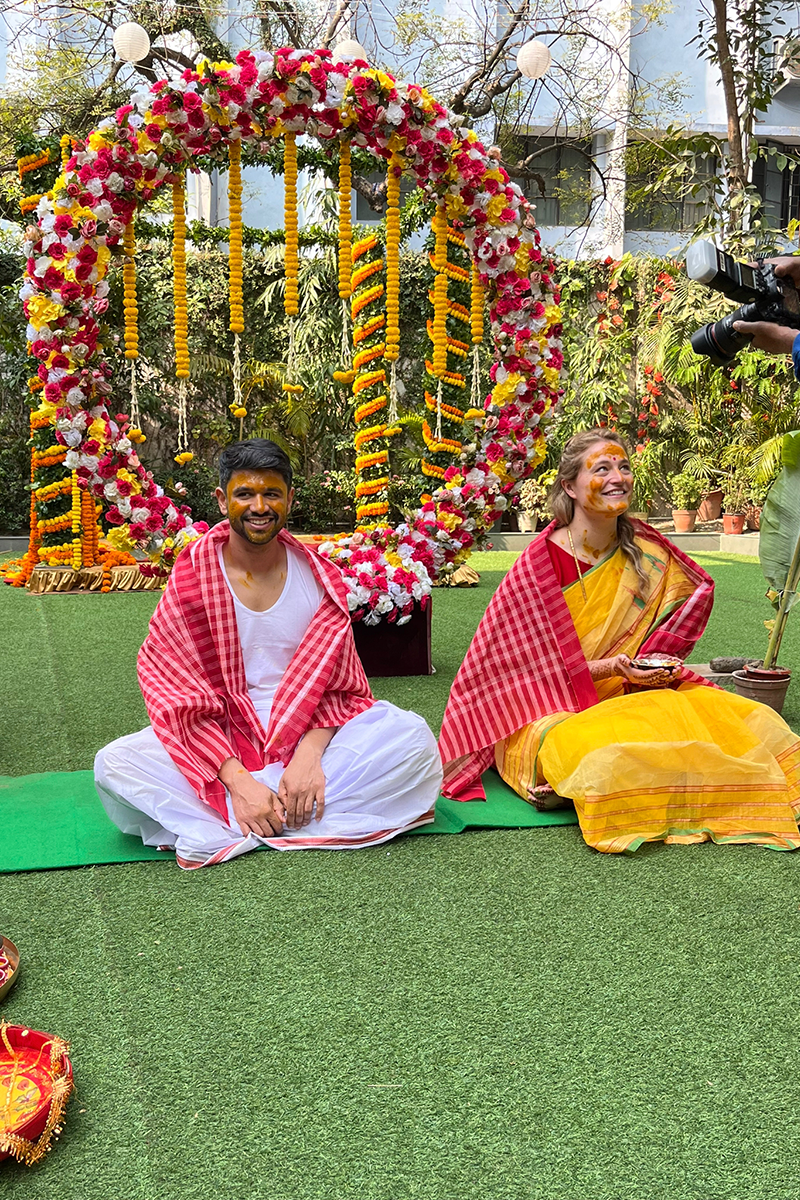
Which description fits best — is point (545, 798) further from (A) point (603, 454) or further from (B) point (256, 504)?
(B) point (256, 504)

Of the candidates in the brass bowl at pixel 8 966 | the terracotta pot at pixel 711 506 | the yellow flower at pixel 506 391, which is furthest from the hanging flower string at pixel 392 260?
the terracotta pot at pixel 711 506

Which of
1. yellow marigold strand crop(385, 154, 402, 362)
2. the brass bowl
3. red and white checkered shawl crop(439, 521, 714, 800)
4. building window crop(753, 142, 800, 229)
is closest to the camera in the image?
red and white checkered shawl crop(439, 521, 714, 800)

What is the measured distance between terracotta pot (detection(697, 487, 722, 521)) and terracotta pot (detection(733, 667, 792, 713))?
7.06m

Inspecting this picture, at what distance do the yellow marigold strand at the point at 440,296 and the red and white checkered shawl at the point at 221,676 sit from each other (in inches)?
103

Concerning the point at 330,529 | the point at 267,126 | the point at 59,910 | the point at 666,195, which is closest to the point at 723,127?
the point at 666,195

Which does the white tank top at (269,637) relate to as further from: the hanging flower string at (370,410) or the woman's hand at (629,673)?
the hanging flower string at (370,410)

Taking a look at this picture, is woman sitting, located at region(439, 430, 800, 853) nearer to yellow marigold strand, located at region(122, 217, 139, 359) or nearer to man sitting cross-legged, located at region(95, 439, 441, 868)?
man sitting cross-legged, located at region(95, 439, 441, 868)

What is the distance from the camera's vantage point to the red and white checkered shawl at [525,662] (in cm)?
392

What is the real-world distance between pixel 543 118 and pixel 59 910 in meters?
15.6

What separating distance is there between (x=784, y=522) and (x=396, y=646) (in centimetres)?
207

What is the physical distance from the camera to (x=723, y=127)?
1650cm

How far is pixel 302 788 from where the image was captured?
3363 mm

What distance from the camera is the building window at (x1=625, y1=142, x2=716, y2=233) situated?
14555 mm

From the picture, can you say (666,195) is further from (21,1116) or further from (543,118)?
(21,1116)
